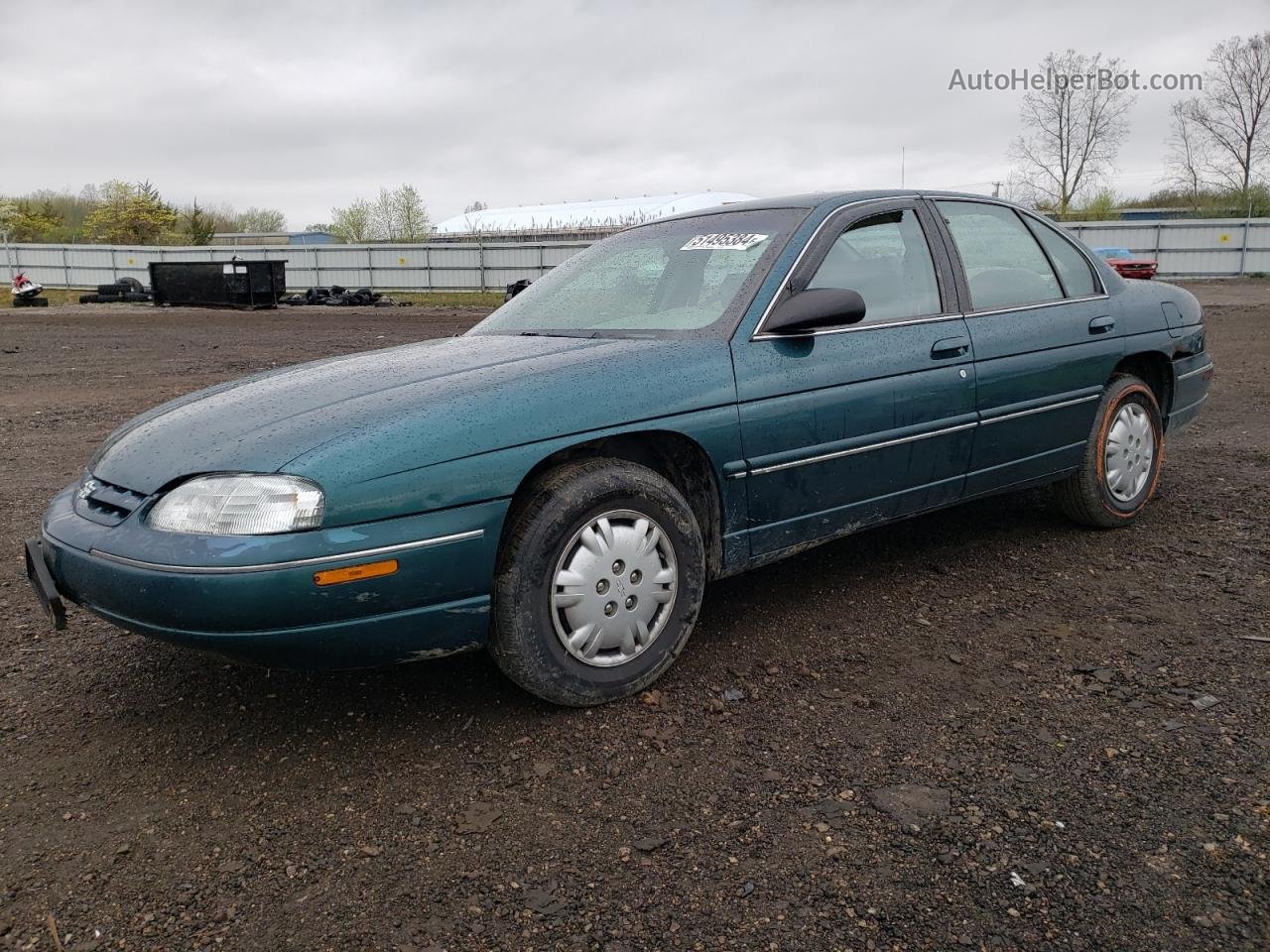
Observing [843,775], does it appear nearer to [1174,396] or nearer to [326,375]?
[326,375]

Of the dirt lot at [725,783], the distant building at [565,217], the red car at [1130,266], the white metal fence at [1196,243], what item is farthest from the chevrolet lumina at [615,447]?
the distant building at [565,217]

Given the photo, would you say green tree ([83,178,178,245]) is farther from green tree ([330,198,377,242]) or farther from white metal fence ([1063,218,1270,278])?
white metal fence ([1063,218,1270,278])

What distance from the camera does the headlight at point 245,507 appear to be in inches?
97.7

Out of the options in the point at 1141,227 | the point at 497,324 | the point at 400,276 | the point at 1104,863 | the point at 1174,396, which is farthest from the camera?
the point at 400,276

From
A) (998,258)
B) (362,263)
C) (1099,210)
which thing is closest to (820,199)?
Answer: (998,258)

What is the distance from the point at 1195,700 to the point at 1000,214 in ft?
7.59

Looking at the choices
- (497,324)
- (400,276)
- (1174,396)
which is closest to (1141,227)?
(400,276)

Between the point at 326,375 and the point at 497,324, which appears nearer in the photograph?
the point at 326,375

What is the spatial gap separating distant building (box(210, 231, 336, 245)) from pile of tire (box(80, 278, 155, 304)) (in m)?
28.5

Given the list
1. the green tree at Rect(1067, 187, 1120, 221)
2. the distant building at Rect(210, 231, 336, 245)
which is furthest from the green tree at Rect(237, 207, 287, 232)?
the green tree at Rect(1067, 187, 1120, 221)

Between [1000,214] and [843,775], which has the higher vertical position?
[1000,214]

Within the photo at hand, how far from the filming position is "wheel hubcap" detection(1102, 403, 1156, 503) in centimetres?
449

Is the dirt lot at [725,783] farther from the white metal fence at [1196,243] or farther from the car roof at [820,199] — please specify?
the white metal fence at [1196,243]

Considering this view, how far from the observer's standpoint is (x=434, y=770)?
2.65 metres
